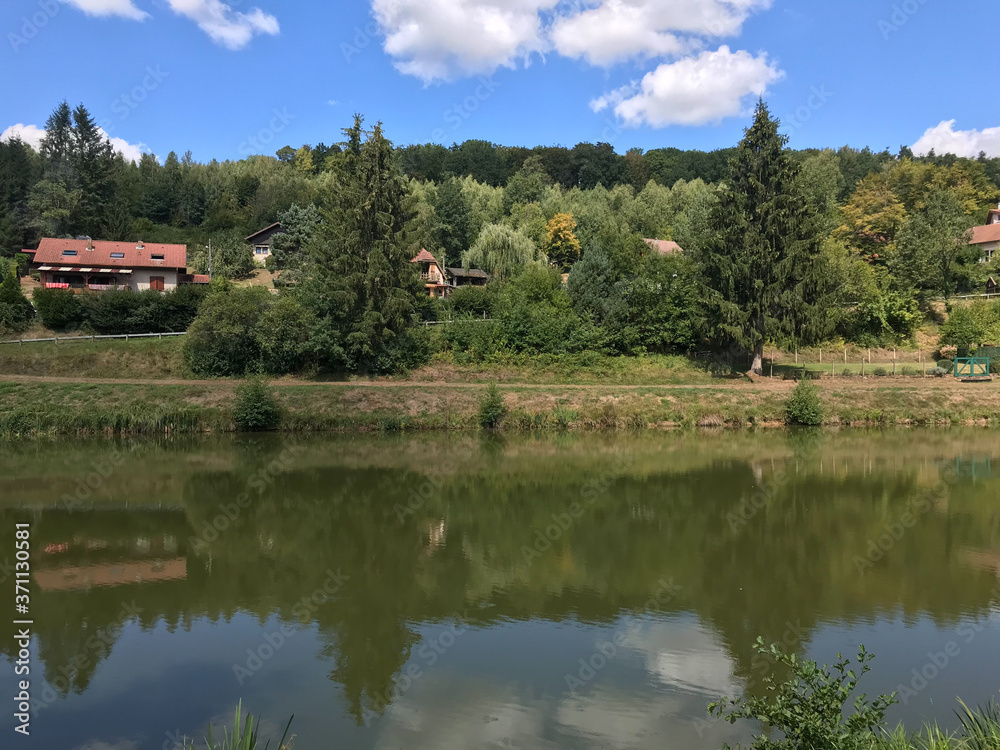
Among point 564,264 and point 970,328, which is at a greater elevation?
point 564,264

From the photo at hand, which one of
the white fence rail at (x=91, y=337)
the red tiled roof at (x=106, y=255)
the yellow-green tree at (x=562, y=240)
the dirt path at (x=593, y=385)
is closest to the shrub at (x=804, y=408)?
the dirt path at (x=593, y=385)

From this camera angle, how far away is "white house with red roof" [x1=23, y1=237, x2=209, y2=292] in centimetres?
5092

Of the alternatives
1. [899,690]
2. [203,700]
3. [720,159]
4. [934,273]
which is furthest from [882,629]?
[720,159]

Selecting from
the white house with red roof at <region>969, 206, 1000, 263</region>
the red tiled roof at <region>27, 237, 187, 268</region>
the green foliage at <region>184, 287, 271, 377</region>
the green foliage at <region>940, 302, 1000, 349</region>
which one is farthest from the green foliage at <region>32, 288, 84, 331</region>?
the white house with red roof at <region>969, 206, 1000, 263</region>

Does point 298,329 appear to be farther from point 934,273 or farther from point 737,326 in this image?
point 934,273

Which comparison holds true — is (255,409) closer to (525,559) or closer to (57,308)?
(525,559)

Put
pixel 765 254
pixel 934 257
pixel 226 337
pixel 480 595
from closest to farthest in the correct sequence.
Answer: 1. pixel 480 595
2. pixel 226 337
3. pixel 765 254
4. pixel 934 257

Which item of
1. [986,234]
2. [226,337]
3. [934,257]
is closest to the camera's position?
[226,337]

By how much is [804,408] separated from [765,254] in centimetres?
894

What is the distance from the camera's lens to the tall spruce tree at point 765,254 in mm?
35094

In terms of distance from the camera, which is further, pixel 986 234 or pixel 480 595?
pixel 986 234

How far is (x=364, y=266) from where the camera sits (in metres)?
34.8

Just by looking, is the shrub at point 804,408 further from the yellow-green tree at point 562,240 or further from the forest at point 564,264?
the yellow-green tree at point 562,240
